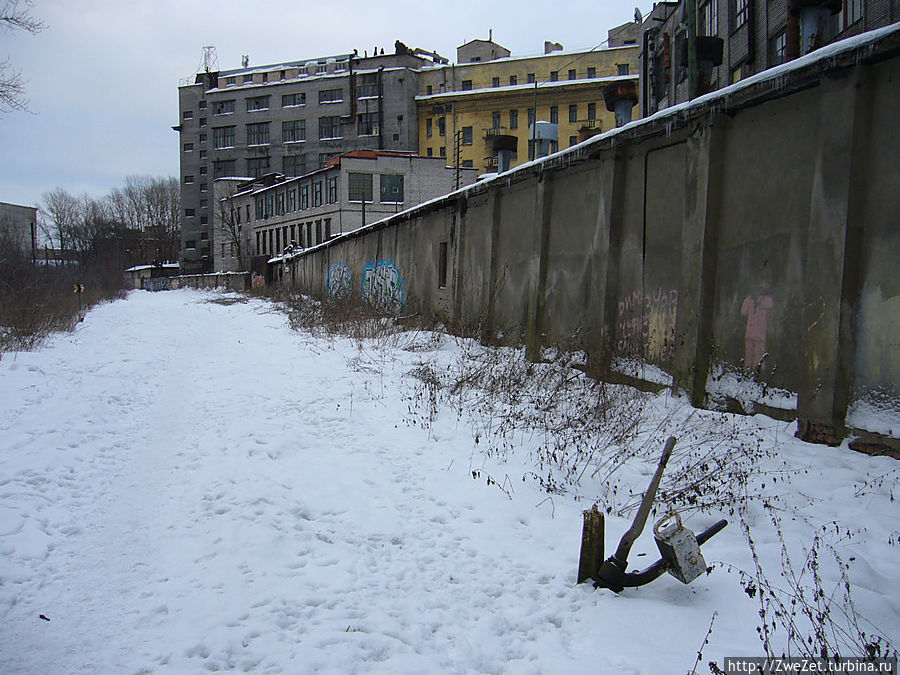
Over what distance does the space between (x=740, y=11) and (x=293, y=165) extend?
49.1 metres

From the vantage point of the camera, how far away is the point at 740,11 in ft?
78.8

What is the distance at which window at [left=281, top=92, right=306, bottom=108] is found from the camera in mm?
62688

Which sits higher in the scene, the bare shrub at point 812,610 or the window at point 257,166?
the window at point 257,166

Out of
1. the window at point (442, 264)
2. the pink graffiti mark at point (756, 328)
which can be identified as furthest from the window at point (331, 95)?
the pink graffiti mark at point (756, 328)

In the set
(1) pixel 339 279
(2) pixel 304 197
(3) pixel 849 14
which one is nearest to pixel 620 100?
(3) pixel 849 14

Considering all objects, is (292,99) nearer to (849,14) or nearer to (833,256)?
(849,14)

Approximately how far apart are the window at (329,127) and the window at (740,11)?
44.0 meters

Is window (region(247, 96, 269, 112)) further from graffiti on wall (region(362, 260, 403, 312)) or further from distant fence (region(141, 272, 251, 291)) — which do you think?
graffiti on wall (region(362, 260, 403, 312))

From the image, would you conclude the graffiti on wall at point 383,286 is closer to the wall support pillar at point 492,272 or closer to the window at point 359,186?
the wall support pillar at point 492,272

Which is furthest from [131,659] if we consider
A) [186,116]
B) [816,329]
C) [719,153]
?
[186,116]

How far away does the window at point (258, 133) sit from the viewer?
64.8m

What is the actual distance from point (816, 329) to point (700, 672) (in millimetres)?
3536

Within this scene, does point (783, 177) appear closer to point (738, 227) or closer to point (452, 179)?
point (738, 227)

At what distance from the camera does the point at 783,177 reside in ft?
18.1
